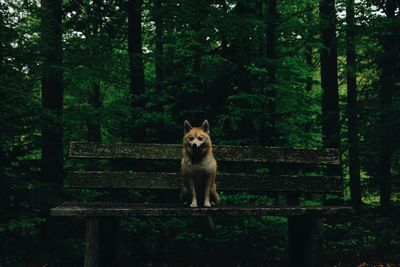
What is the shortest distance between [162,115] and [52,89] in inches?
99.8

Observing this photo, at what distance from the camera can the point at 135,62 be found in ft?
26.6

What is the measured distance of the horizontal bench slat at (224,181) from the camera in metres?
5.59

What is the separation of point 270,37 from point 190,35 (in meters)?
2.07

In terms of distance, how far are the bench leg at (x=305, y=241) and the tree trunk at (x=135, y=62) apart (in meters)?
3.24

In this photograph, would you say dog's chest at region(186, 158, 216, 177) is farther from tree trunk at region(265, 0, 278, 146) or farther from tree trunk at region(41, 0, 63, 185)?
tree trunk at region(265, 0, 278, 146)

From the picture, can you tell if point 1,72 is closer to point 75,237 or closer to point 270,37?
point 75,237

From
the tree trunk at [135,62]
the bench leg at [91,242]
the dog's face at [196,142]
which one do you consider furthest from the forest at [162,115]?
the dog's face at [196,142]

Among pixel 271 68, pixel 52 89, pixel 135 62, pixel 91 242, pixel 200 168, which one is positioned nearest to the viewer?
pixel 91 242

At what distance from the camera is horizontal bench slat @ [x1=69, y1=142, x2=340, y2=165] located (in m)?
5.73

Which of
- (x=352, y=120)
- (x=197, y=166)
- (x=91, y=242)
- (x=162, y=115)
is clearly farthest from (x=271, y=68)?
(x=91, y=242)

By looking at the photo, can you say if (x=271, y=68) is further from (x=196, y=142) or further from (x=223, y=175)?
(x=196, y=142)

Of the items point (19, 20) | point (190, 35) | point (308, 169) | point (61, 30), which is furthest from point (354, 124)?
point (19, 20)

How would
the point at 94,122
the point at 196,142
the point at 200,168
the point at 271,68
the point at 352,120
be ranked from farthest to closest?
1. the point at 271,68
2. the point at 352,120
3. the point at 94,122
4. the point at 200,168
5. the point at 196,142

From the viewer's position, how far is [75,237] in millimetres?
8664
